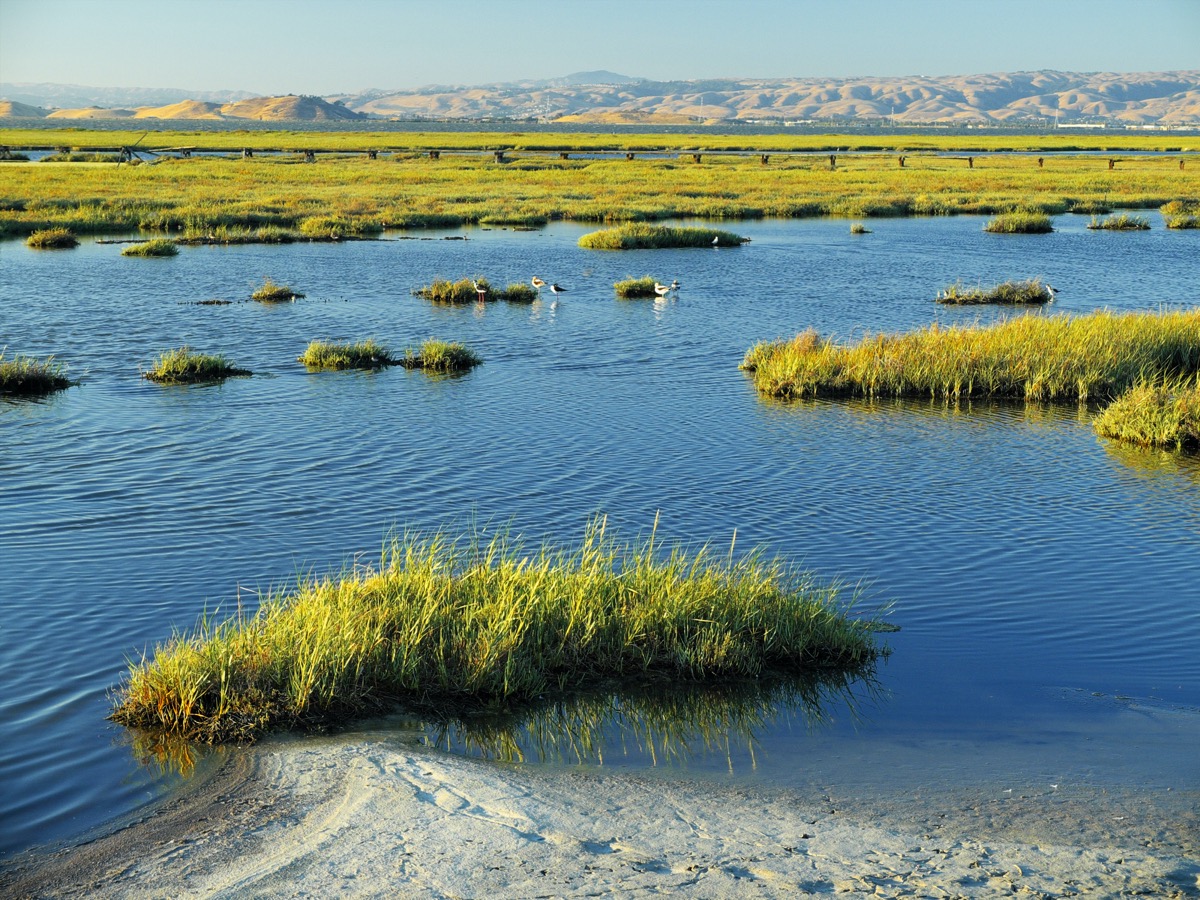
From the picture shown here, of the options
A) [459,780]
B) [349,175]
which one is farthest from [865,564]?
[349,175]

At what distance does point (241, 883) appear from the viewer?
284 inches

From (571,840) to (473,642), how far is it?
2835 mm

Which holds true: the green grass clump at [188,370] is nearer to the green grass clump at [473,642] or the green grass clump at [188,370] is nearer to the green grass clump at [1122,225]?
the green grass clump at [473,642]

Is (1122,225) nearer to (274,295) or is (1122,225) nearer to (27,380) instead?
(274,295)

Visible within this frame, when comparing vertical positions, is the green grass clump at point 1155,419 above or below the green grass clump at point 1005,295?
below

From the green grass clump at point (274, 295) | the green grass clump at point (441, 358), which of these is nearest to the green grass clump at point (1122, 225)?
the green grass clump at point (274, 295)

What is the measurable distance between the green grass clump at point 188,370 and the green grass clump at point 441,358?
362 centimetres

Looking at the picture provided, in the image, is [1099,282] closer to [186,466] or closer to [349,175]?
[186,466]

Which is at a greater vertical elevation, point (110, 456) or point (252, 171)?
point (252, 171)

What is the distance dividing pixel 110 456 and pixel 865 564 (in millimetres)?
11523

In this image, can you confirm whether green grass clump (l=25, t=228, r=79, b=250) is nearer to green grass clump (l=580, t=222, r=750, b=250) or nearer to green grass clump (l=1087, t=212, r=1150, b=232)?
green grass clump (l=580, t=222, r=750, b=250)

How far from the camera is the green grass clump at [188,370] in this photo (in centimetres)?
2531

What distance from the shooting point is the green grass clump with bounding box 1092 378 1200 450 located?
20.2 metres

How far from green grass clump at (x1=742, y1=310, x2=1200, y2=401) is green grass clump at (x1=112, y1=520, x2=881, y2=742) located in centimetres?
1308
